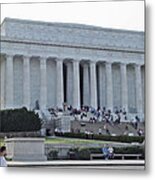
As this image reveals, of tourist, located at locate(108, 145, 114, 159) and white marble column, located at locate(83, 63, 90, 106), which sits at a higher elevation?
white marble column, located at locate(83, 63, 90, 106)

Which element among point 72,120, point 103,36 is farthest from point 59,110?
point 103,36

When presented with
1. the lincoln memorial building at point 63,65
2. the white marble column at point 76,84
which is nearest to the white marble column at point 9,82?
the lincoln memorial building at point 63,65

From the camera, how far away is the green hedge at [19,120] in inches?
222

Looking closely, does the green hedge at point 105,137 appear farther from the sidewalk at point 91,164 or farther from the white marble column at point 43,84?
the white marble column at point 43,84

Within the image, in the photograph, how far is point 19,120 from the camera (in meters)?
5.66

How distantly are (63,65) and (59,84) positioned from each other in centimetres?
22

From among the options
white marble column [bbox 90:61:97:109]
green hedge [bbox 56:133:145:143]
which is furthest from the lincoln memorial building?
green hedge [bbox 56:133:145:143]

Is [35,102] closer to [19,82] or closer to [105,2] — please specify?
[19,82]

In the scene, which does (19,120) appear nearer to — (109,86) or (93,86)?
(93,86)

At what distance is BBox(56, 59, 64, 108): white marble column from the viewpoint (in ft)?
18.7

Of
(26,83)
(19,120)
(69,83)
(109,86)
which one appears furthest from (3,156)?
(109,86)

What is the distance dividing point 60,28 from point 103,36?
477 millimetres

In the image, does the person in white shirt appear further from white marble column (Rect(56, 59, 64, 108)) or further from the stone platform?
white marble column (Rect(56, 59, 64, 108))

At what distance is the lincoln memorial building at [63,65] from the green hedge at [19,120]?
0.08m
